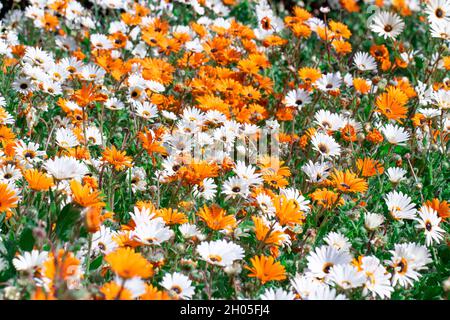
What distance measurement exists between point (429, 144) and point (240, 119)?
105 centimetres

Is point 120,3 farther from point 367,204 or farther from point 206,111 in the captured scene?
point 367,204

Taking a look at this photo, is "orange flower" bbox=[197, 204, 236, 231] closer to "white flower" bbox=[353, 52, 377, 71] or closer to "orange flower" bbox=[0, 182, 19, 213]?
"orange flower" bbox=[0, 182, 19, 213]

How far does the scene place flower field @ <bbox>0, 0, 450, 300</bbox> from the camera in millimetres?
2381

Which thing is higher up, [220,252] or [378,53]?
[378,53]

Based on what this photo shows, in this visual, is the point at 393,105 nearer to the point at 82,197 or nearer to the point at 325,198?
the point at 325,198

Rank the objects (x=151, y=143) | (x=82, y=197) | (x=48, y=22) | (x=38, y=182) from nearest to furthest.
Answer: (x=82, y=197) < (x=38, y=182) < (x=151, y=143) < (x=48, y=22)

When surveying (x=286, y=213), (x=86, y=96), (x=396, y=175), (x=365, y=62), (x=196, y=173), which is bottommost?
(x=286, y=213)

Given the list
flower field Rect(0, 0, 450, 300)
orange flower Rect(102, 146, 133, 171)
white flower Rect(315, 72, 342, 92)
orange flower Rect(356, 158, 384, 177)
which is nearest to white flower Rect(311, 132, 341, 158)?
flower field Rect(0, 0, 450, 300)

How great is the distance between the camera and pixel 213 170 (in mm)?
2945

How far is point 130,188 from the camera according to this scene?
3.21m

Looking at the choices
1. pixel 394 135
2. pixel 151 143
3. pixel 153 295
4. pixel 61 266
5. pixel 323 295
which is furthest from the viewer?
pixel 394 135

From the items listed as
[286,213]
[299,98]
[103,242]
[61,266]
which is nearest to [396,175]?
[286,213]

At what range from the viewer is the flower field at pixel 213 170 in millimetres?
2381

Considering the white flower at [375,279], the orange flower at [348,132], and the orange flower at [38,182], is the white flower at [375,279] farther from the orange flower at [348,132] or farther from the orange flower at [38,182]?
the orange flower at [348,132]
